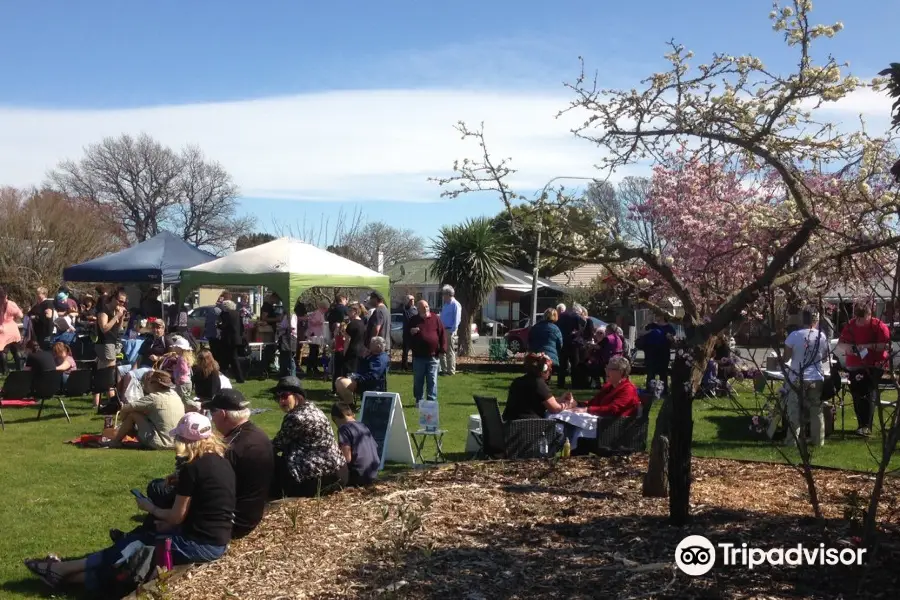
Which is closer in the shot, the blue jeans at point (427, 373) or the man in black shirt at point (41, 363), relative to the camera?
the man in black shirt at point (41, 363)

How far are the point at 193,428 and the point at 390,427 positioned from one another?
3.90m

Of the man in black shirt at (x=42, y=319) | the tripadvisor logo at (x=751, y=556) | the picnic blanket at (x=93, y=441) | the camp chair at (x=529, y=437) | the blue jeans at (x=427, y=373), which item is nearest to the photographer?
the tripadvisor logo at (x=751, y=556)

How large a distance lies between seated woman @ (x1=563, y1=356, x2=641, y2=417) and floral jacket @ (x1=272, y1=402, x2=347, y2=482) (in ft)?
9.55

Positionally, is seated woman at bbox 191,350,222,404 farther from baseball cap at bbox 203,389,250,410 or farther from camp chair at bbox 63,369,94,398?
baseball cap at bbox 203,389,250,410

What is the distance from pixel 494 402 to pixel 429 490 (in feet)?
5.69

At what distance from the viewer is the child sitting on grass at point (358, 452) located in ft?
24.0

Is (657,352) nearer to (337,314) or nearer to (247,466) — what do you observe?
(337,314)

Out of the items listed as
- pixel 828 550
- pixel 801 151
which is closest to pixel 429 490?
pixel 828 550

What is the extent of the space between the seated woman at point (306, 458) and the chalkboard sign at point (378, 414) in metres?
1.90

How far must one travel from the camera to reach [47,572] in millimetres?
5336

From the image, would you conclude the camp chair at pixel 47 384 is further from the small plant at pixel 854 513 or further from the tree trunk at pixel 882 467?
the tree trunk at pixel 882 467

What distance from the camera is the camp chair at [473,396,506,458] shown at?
8469 mm

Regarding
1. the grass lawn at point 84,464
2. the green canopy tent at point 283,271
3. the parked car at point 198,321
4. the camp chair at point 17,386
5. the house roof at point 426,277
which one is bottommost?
the grass lawn at point 84,464

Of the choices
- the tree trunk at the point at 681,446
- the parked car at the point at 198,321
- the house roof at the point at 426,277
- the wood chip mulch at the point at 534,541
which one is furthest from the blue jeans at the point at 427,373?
the house roof at the point at 426,277
